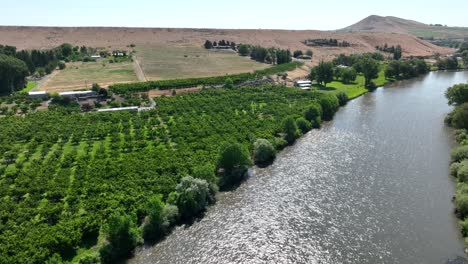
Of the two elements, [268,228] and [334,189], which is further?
[334,189]

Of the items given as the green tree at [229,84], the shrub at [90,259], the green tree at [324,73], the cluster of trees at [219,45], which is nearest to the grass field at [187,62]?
the cluster of trees at [219,45]

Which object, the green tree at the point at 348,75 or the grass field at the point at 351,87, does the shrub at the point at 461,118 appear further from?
the green tree at the point at 348,75

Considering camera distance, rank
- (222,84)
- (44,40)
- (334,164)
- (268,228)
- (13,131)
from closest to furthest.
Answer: (268,228) < (334,164) < (13,131) < (222,84) < (44,40)

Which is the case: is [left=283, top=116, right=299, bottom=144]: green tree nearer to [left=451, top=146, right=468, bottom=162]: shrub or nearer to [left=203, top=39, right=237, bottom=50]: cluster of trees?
[left=451, top=146, right=468, bottom=162]: shrub

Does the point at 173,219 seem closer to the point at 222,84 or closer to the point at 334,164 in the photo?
the point at 334,164

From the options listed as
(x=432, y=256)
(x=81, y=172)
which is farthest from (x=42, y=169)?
(x=432, y=256)

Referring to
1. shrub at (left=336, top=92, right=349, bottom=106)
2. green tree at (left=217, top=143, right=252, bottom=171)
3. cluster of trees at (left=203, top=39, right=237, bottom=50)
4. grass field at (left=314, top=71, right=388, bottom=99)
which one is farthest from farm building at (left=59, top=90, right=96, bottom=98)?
cluster of trees at (left=203, top=39, right=237, bottom=50)
